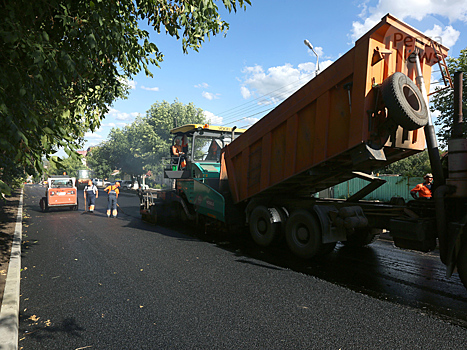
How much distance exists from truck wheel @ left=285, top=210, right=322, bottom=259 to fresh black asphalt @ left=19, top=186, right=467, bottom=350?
0.74m

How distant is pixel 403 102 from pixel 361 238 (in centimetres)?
346

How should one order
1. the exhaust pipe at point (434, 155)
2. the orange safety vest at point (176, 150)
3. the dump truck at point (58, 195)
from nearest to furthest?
the exhaust pipe at point (434, 155) → the orange safety vest at point (176, 150) → the dump truck at point (58, 195)

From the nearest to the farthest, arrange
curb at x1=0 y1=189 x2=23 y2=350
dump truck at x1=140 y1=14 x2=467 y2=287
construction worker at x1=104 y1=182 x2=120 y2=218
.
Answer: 1. curb at x1=0 y1=189 x2=23 y2=350
2. dump truck at x1=140 y1=14 x2=467 y2=287
3. construction worker at x1=104 y1=182 x2=120 y2=218

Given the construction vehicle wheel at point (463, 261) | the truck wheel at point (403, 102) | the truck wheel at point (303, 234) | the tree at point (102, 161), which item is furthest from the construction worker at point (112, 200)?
the tree at point (102, 161)

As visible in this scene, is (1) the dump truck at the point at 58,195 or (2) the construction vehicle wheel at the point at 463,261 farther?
(1) the dump truck at the point at 58,195

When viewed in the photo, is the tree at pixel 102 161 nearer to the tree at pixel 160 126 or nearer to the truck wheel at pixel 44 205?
the tree at pixel 160 126

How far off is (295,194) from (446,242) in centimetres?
349

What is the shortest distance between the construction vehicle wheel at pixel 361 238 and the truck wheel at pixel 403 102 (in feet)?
9.43

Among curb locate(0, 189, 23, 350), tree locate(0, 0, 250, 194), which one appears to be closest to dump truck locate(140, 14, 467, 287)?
tree locate(0, 0, 250, 194)

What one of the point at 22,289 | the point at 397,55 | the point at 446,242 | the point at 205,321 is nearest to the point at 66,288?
the point at 22,289

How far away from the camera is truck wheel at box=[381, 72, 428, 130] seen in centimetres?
428

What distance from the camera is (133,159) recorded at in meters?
47.2

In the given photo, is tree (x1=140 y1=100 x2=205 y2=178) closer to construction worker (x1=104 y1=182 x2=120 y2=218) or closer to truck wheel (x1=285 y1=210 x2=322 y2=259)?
construction worker (x1=104 y1=182 x2=120 y2=218)

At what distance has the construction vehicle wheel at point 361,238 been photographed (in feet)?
21.5
